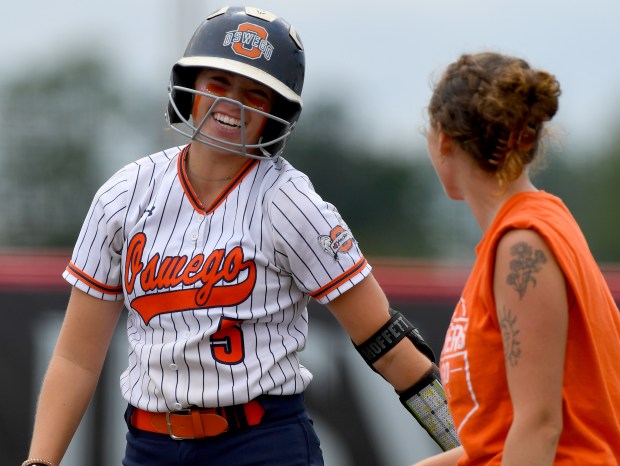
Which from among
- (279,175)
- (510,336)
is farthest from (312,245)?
(510,336)

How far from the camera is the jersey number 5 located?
10.6 ft

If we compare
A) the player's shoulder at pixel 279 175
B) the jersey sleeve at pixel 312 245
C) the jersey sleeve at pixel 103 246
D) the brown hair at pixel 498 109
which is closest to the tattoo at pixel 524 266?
the brown hair at pixel 498 109

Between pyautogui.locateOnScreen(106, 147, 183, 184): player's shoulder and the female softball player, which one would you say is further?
pyautogui.locateOnScreen(106, 147, 183, 184): player's shoulder

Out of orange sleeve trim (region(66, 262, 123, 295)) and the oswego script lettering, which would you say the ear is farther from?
orange sleeve trim (region(66, 262, 123, 295))

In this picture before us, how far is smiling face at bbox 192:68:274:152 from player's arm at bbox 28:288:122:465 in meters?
0.58

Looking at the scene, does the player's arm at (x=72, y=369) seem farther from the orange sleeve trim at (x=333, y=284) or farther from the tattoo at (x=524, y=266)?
the tattoo at (x=524, y=266)

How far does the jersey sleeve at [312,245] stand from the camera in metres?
3.30

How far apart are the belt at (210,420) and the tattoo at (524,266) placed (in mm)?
1029

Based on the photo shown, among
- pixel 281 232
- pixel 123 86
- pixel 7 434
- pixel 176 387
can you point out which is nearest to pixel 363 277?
pixel 281 232

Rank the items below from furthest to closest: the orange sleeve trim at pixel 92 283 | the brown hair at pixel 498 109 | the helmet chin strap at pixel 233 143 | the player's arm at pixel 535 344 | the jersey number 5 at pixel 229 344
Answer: the orange sleeve trim at pixel 92 283 → the helmet chin strap at pixel 233 143 → the jersey number 5 at pixel 229 344 → the brown hair at pixel 498 109 → the player's arm at pixel 535 344

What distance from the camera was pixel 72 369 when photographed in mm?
3539

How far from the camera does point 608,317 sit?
8.49 feet

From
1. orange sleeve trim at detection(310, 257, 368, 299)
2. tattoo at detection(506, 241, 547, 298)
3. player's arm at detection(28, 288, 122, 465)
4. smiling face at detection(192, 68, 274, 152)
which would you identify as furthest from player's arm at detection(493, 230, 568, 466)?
player's arm at detection(28, 288, 122, 465)

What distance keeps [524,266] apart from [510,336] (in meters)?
0.14
